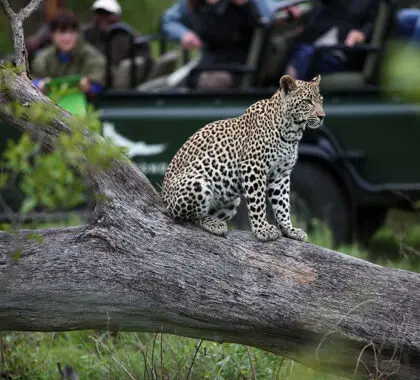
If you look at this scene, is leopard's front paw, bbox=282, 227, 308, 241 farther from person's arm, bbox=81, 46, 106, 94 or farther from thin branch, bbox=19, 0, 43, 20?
person's arm, bbox=81, 46, 106, 94

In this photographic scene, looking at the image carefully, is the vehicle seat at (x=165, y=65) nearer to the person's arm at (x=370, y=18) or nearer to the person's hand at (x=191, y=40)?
the person's hand at (x=191, y=40)

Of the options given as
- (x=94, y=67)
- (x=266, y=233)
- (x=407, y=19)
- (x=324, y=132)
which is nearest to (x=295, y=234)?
(x=266, y=233)

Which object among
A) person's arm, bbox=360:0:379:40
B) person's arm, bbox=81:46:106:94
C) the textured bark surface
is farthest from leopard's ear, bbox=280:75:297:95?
person's arm, bbox=81:46:106:94

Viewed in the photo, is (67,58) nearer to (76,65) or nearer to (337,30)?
(76,65)

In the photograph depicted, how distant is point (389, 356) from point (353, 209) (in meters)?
4.85

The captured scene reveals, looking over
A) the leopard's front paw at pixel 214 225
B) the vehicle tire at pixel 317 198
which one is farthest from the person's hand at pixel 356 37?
the leopard's front paw at pixel 214 225

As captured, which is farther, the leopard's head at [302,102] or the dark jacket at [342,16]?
the dark jacket at [342,16]

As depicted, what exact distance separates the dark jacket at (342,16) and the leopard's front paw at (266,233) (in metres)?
4.72

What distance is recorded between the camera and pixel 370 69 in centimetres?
950

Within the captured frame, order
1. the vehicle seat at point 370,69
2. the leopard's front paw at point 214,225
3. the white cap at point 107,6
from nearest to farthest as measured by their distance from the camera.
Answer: the leopard's front paw at point 214,225, the vehicle seat at point 370,69, the white cap at point 107,6

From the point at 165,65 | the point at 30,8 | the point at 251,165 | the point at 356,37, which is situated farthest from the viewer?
the point at 165,65

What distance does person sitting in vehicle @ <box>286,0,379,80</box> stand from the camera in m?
9.34

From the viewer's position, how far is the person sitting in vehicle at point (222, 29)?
9391 millimetres

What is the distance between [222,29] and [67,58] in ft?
5.17
